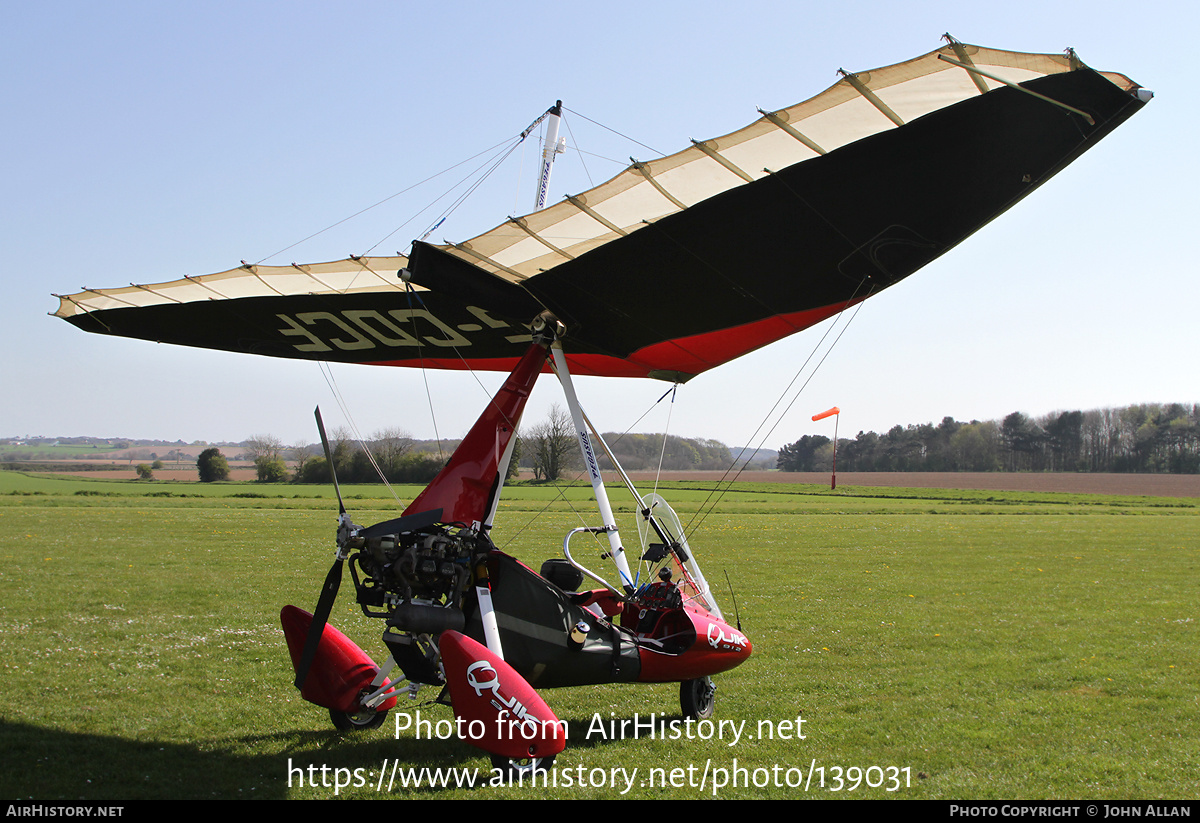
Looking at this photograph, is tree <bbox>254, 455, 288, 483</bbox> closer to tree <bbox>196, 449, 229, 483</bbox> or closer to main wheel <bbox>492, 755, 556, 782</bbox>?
tree <bbox>196, 449, 229, 483</bbox>

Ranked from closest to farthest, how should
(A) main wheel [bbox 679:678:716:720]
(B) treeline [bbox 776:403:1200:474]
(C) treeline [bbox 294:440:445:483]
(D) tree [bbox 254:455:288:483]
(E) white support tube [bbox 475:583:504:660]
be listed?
(E) white support tube [bbox 475:583:504:660] < (A) main wheel [bbox 679:678:716:720] < (C) treeline [bbox 294:440:445:483] < (D) tree [bbox 254:455:288:483] < (B) treeline [bbox 776:403:1200:474]

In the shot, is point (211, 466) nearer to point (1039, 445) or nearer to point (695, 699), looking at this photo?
point (695, 699)

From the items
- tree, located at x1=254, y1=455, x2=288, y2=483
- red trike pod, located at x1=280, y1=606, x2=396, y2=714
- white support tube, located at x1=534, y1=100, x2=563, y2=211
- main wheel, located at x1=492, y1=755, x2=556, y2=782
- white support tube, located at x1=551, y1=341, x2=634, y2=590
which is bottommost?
tree, located at x1=254, y1=455, x2=288, y2=483

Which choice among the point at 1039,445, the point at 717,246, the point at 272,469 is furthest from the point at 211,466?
the point at 1039,445

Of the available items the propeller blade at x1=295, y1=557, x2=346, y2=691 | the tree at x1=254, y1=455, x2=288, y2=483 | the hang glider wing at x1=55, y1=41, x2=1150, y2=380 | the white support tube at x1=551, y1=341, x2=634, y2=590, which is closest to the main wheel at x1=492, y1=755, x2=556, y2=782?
the propeller blade at x1=295, y1=557, x2=346, y2=691

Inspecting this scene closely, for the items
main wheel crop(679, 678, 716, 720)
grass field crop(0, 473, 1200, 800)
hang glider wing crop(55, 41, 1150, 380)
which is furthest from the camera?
main wheel crop(679, 678, 716, 720)

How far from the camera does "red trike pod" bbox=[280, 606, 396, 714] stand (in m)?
6.10

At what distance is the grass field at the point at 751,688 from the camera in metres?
5.13

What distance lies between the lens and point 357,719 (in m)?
6.27

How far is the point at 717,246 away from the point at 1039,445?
104110 mm

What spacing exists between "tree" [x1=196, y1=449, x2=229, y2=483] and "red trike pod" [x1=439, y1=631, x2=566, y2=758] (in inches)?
2643

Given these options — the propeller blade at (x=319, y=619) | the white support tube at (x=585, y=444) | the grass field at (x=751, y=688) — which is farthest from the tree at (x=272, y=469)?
the propeller blade at (x=319, y=619)
